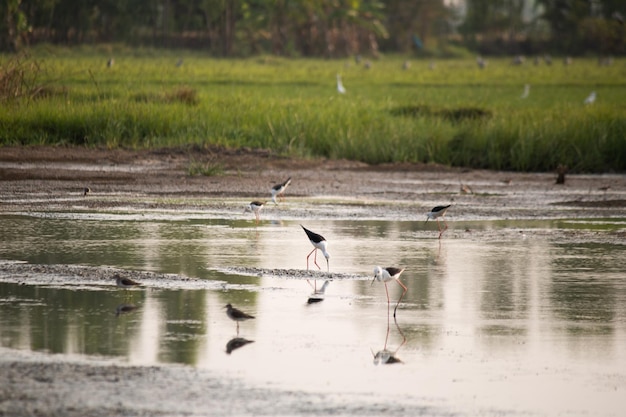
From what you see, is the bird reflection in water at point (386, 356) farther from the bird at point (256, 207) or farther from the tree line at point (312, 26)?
the tree line at point (312, 26)

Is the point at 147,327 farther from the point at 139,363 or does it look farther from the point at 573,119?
the point at 573,119

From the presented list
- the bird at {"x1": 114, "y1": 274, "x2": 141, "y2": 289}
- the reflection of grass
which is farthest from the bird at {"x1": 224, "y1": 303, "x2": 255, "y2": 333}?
the reflection of grass

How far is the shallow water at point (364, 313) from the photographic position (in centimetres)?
744

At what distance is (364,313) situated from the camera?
941cm

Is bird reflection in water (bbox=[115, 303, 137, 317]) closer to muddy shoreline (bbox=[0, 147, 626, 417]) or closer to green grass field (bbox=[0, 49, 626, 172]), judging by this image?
muddy shoreline (bbox=[0, 147, 626, 417])

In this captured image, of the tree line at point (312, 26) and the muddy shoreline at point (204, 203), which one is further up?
the tree line at point (312, 26)

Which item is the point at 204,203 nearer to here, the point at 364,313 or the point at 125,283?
the point at 125,283

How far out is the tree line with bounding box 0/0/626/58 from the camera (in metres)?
61.8

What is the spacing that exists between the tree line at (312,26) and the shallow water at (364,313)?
36.1 meters

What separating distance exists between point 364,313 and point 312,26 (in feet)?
204

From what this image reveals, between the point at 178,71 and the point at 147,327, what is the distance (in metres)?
37.8

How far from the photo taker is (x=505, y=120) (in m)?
23.5

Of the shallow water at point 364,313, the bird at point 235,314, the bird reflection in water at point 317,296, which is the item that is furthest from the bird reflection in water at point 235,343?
the bird reflection in water at point 317,296

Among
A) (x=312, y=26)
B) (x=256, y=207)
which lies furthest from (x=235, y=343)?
(x=312, y=26)
